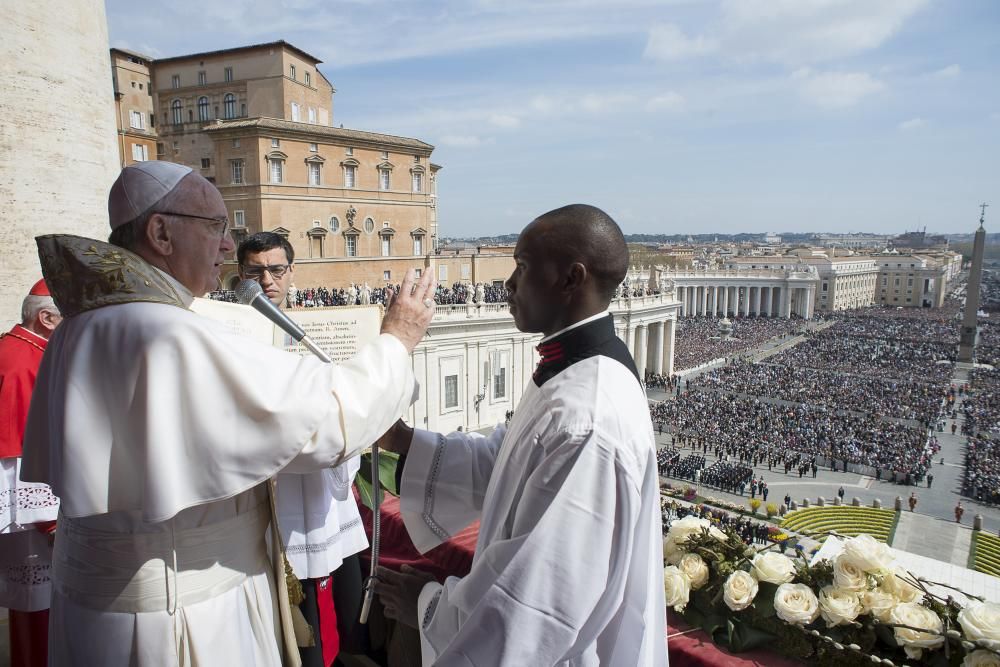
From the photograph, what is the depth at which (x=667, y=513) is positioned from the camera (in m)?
17.2

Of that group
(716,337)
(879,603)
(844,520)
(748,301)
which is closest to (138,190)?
(879,603)

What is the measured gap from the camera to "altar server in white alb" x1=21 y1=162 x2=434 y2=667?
1.69 m

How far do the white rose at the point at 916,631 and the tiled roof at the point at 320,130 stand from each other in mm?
30792

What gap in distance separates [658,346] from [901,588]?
40.6 meters

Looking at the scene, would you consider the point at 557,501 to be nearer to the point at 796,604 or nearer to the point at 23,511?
the point at 796,604

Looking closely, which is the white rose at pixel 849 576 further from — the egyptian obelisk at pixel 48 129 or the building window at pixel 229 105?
the building window at pixel 229 105

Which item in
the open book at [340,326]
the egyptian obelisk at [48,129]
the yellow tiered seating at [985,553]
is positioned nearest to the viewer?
the open book at [340,326]

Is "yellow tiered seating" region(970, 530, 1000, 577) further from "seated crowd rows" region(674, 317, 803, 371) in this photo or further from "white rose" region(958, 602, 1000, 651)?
"seated crowd rows" region(674, 317, 803, 371)

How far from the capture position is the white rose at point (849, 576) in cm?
262

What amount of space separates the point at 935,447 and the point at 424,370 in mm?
22046

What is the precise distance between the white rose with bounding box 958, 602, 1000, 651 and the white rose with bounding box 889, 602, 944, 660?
0.09 metres

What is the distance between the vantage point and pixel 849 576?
8.68 feet

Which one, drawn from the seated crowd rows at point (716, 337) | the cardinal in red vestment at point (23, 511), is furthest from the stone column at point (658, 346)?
the cardinal in red vestment at point (23, 511)

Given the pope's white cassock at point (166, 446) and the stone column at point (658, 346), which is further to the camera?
the stone column at point (658, 346)
